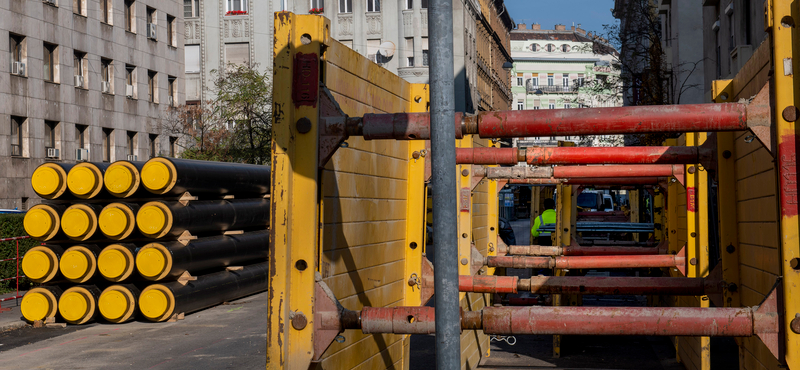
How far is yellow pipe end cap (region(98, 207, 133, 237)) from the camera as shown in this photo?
1344 cm

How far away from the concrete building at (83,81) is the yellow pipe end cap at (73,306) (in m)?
13.9

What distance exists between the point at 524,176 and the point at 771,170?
4.58 metres

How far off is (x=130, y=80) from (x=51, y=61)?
4.90 meters

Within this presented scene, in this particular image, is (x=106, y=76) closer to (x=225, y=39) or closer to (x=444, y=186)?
(x=225, y=39)

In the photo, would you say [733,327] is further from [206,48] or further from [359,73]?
[206,48]

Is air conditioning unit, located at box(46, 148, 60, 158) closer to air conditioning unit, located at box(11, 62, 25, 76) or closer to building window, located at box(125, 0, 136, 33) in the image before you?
air conditioning unit, located at box(11, 62, 25, 76)

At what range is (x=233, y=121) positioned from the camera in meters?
34.1

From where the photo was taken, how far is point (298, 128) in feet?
10.4

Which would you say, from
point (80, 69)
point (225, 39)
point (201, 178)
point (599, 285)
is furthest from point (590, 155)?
point (225, 39)

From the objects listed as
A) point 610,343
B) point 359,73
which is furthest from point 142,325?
point 359,73

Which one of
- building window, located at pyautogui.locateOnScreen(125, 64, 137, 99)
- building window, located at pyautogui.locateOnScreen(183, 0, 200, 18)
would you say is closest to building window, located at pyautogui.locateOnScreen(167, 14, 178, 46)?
building window, located at pyautogui.locateOnScreen(125, 64, 137, 99)

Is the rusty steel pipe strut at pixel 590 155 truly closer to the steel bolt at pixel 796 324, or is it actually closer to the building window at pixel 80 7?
the steel bolt at pixel 796 324

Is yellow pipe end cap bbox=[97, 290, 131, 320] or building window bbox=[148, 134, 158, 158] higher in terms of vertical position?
building window bbox=[148, 134, 158, 158]

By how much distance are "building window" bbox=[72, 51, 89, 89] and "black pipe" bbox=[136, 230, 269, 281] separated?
15.3 metres
